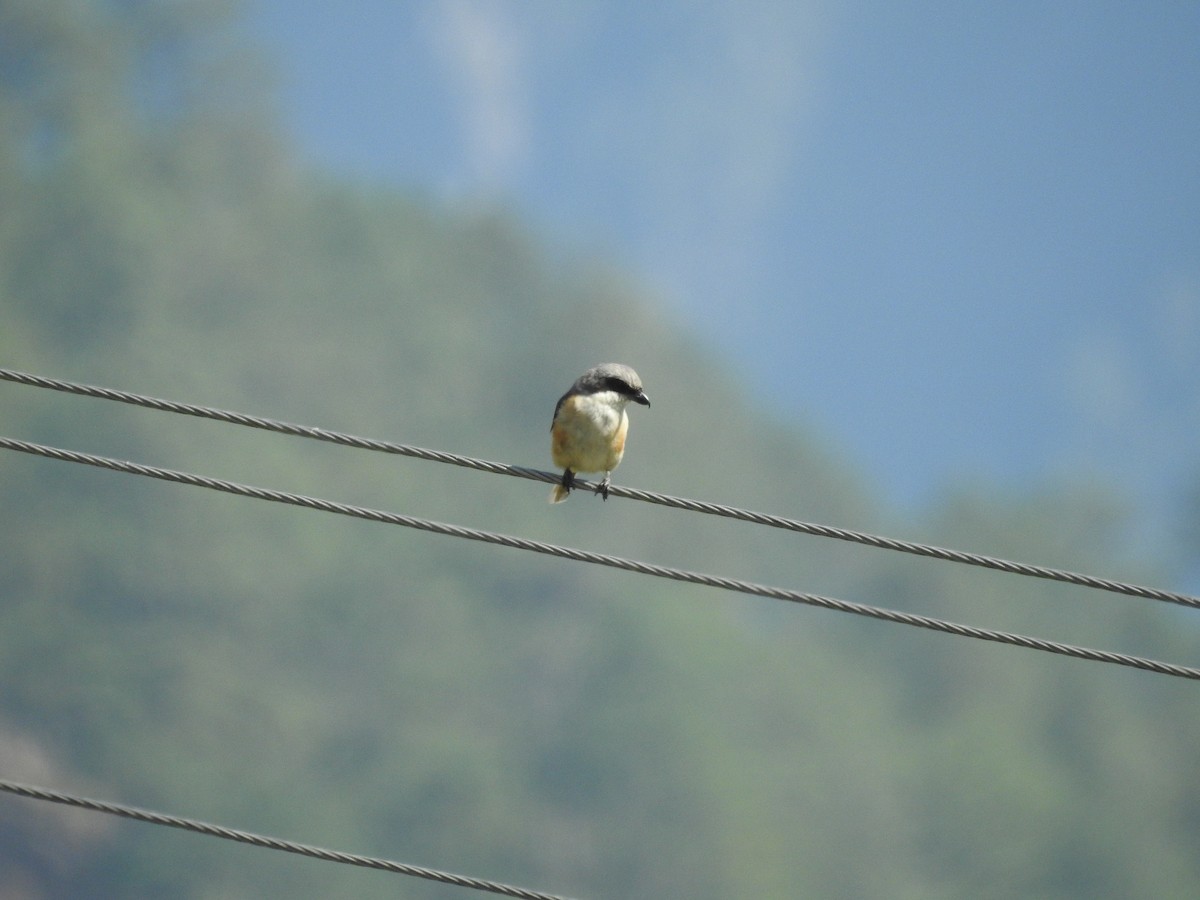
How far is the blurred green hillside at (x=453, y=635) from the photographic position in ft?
222

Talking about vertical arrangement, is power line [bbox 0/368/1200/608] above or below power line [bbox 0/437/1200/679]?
above

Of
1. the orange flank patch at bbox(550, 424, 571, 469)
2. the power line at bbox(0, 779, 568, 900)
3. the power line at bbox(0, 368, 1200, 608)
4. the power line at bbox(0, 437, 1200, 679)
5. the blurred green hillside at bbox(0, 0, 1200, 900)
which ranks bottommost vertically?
the power line at bbox(0, 779, 568, 900)

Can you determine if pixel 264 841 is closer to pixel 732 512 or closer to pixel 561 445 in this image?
pixel 732 512

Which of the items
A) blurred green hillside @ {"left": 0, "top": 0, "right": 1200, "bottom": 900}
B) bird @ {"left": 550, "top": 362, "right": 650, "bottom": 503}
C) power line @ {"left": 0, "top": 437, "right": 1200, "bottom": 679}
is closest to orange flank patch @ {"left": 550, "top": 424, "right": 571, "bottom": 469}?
bird @ {"left": 550, "top": 362, "right": 650, "bottom": 503}

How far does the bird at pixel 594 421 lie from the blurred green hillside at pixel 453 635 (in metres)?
52.7

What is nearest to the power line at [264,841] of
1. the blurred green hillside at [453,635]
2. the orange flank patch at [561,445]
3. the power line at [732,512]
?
the power line at [732,512]

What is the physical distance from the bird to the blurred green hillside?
52.7 metres

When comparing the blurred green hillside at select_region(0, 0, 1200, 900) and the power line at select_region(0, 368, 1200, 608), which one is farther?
the blurred green hillside at select_region(0, 0, 1200, 900)

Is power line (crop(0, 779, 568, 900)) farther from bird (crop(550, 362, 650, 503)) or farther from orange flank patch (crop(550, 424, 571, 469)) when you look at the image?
orange flank patch (crop(550, 424, 571, 469))

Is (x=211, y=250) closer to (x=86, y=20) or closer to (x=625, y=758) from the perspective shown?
(x=86, y=20)

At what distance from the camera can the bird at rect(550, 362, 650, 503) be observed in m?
9.42

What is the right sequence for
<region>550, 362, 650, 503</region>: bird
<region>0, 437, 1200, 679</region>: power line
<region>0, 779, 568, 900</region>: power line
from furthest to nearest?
<region>550, 362, 650, 503</region>: bird < <region>0, 437, 1200, 679</region>: power line < <region>0, 779, 568, 900</region>: power line

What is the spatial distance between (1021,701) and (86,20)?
75.0m

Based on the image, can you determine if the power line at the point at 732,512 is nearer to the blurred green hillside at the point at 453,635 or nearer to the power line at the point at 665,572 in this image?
the power line at the point at 665,572
